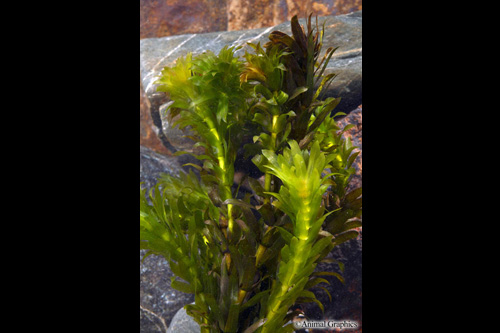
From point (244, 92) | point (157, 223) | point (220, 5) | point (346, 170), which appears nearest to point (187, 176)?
point (157, 223)

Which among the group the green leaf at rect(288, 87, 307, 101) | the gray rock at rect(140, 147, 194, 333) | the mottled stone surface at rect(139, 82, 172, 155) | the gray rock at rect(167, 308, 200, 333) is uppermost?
the green leaf at rect(288, 87, 307, 101)

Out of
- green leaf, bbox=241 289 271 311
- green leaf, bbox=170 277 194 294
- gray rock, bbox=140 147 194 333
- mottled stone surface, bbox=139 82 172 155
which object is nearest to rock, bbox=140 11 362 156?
mottled stone surface, bbox=139 82 172 155

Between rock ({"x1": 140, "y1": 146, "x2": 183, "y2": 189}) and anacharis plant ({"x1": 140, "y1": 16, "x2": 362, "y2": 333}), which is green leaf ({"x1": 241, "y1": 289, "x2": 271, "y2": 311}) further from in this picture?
rock ({"x1": 140, "y1": 146, "x2": 183, "y2": 189})

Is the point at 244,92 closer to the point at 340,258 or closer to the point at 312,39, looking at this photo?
the point at 312,39

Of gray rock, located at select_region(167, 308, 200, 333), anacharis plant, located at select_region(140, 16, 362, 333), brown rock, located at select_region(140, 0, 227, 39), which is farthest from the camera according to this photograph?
brown rock, located at select_region(140, 0, 227, 39)

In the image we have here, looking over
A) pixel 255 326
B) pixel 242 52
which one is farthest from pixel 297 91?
pixel 255 326

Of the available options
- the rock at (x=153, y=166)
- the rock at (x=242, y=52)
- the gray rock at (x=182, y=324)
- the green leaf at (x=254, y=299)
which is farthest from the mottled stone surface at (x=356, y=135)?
the gray rock at (x=182, y=324)

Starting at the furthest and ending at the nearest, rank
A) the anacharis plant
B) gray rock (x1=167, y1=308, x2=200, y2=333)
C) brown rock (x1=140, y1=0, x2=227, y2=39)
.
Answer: brown rock (x1=140, y1=0, x2=227, y2=39)
gray rock (x1=167, y1=308, x2=200, y2=333)
the anacharis plant
